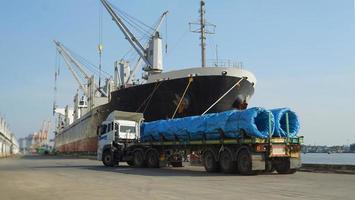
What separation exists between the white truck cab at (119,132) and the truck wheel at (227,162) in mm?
8188

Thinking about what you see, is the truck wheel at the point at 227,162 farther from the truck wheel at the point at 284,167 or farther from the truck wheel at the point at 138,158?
the truck wheel at the point at 138,158

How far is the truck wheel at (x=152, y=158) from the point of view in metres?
25.3

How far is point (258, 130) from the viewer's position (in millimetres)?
19703

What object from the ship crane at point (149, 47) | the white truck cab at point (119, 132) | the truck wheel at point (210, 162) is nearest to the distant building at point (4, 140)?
the ship crane at point (149, 47)

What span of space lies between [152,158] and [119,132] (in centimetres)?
359

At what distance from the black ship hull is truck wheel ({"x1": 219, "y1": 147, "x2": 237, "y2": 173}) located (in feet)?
49.0

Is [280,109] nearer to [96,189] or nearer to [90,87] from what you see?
[96,189]

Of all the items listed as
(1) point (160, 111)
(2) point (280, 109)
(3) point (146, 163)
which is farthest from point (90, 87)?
(2) point (280, 109)

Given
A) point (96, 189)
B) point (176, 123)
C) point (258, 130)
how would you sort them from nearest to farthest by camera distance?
1. point (96, 189)
2. point (258, 130)
3. point (176, 123)

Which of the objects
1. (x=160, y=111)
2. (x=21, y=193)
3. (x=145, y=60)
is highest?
(x=145, y=60)

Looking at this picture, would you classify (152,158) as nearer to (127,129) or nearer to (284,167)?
(127,129)

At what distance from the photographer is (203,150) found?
72.4ft

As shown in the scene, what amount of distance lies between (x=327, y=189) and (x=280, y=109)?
7.62 metres

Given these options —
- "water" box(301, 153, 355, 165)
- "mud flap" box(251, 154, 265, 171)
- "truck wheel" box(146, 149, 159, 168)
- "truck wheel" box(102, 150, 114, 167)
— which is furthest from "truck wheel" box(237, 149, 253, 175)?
"water" box(301, 153, 355, 165)
